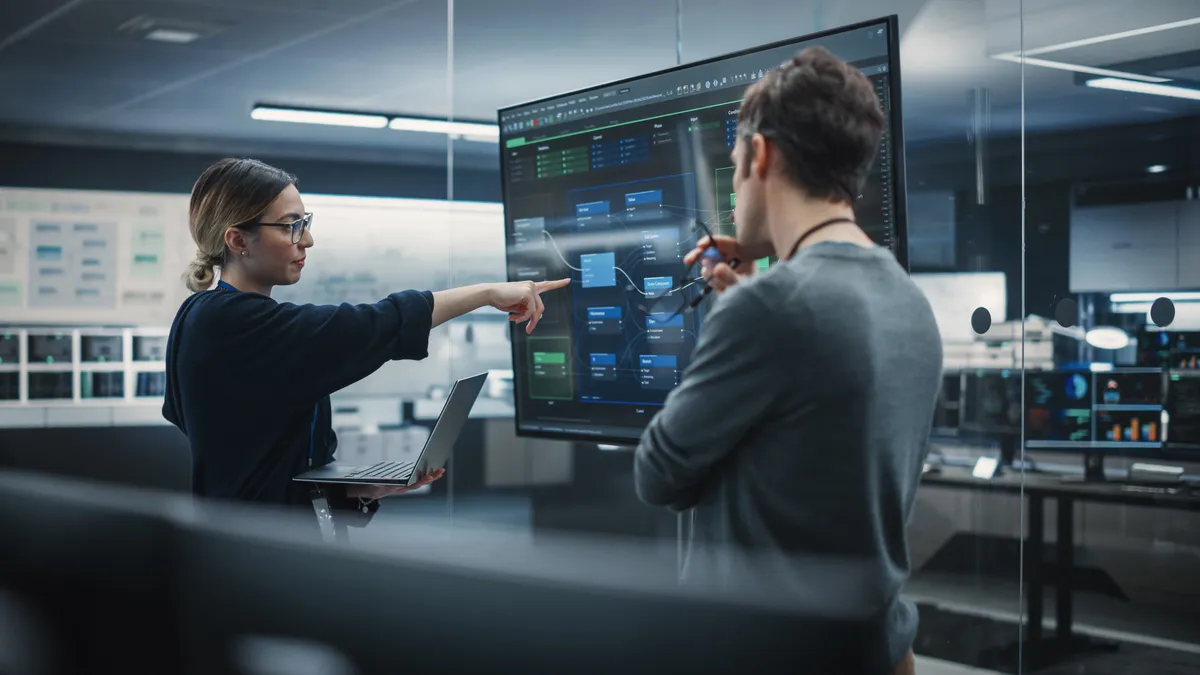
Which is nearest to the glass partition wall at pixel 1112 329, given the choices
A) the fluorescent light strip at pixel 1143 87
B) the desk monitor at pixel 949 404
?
the fluorescent light strip at pixel 1143 87

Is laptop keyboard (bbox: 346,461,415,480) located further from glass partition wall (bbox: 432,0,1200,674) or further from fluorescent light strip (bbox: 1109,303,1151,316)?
fluorescent light strip (bbox: 1109,303,1151,316)

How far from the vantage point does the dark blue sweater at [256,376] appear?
5.86 feet

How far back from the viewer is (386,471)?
6.47 feet

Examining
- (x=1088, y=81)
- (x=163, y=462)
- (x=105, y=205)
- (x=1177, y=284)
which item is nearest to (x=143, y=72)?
(x=105, y=205)

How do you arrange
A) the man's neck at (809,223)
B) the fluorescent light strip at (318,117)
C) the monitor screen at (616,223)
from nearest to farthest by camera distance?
the man's neck at (809,223) < the monitor screen at (616,223) < the fluorescent light strip at (318,117)

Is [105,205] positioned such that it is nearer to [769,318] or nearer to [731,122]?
[731,122]

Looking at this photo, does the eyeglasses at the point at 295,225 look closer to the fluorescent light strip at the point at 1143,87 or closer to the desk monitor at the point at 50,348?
the fluorescent light strip at the point at 1143,87

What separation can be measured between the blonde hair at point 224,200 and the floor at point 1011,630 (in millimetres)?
2887

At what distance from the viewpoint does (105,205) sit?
6.35m

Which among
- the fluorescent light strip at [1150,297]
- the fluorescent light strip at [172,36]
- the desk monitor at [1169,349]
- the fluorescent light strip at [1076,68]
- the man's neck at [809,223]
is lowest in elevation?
the desk monitor at [1169,349]

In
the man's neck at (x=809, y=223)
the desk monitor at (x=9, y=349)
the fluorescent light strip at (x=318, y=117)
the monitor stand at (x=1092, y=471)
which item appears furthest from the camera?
the fluorescent light strip at (x=318, y=117)

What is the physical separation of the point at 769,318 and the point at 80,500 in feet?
2.53

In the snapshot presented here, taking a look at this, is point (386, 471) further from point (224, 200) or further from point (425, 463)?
point (224, 200)

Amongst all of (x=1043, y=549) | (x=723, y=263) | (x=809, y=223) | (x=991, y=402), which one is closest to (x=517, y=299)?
(x=723, y=263)
